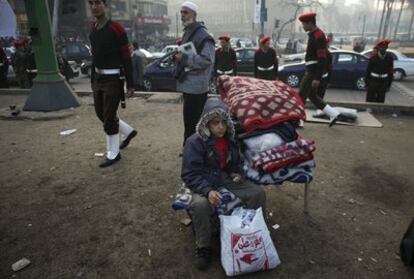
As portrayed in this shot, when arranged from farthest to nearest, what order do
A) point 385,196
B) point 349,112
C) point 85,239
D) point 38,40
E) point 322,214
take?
point 38,40
point 349,112
point 385,196
point 322,214
point 85,239

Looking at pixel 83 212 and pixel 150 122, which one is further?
pixel 150 122

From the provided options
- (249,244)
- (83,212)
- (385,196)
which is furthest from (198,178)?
(385,196)

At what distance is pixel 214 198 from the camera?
278 cm

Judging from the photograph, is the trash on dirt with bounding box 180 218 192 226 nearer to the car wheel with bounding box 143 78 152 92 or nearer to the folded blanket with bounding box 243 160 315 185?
the folded blanket with bounding box 243 160 315 185

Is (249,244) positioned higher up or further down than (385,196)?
higher up

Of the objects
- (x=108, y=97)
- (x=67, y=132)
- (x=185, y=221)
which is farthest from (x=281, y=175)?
(x=67, y=132)

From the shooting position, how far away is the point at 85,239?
3.26 metres

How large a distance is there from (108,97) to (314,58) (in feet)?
12.5

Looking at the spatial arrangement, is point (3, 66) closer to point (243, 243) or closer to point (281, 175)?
point (281, 175)

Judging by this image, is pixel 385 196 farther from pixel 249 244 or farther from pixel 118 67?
pixel 118 67

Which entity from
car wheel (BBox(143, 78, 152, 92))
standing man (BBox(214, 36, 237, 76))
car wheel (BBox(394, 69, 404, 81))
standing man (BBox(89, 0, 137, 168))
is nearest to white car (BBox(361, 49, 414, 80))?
car wheel (BBox(394, 69, 404, 81))

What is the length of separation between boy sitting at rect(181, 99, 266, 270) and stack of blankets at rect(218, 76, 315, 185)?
0.12 m

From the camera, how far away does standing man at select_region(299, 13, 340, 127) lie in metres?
6.18

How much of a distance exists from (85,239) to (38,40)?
619cm
